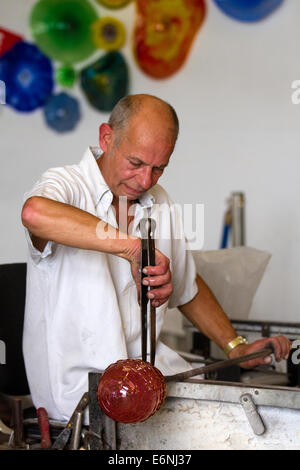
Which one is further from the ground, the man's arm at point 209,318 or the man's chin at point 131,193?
the man's chin at point 131,193

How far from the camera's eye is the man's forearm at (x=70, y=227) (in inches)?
38.3

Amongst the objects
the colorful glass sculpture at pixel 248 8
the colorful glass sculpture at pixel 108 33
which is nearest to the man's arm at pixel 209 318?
the colorful glass sculpture at pixel 108 33

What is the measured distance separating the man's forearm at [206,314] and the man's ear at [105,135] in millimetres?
495

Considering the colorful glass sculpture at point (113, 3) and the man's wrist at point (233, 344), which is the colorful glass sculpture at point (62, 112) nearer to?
the colorful glass sculpture at point (113, 3)

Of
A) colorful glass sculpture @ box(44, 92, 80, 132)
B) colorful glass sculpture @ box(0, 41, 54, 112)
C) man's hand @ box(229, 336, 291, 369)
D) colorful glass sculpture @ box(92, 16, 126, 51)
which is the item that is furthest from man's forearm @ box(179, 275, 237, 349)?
colorful glass sculpture @ box(92, 16, 126, 51)

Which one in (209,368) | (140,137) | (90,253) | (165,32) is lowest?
(209,368)

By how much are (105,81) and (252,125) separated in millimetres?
677

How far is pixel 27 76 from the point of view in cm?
239

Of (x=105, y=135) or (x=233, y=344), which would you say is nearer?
(x=105, y=135)

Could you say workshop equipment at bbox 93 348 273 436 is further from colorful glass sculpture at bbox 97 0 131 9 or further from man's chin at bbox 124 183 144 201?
colorful glass sculpture at bbox 97 0 131 9

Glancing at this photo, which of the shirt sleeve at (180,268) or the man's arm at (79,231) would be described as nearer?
the man's arm at (79,231)

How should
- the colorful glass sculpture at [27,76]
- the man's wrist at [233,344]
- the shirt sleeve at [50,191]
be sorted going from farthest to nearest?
the colorful glass sculpture at [27,76] < the man's wrist at [233,344] < the shirt sleeve at [50,191]

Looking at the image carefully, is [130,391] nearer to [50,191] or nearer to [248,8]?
[50,191]

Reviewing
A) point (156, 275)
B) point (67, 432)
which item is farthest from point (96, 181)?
point (67, 432)
